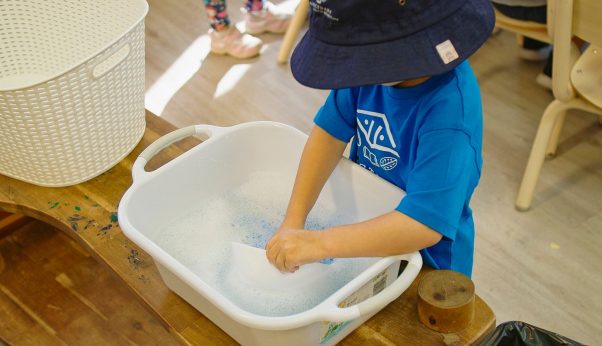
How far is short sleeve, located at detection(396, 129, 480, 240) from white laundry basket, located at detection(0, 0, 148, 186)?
1.66ft

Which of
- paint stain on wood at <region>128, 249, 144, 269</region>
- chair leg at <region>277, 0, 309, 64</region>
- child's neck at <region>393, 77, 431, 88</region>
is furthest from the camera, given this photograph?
chair leg at <region>277, 0, 309, 64</region>

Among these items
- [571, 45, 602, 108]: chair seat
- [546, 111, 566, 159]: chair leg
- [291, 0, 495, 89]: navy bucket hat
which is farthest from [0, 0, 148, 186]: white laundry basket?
[546, 111, 566, 159]: chair leg

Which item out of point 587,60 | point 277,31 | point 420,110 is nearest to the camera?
point 420,110

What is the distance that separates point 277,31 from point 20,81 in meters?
1.28

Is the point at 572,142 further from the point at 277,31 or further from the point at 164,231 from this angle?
the point at 164,231

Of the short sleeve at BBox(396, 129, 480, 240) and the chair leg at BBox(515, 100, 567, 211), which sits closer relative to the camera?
the short sleeve at BBox(396, 129, 480, 240)

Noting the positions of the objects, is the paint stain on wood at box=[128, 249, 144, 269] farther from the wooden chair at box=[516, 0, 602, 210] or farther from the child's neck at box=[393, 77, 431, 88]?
the wooden chair at box=[516, 0, 602, 210]

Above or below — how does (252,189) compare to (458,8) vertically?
below

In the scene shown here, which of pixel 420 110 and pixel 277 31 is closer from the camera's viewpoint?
pixel 420 110

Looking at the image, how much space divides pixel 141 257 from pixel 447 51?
1.72ft

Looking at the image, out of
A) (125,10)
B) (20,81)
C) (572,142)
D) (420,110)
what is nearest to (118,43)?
(125,10)

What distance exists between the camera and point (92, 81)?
1.00 m

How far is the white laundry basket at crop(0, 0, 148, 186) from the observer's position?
0.97 meters

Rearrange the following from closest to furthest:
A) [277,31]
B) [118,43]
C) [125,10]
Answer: [118,43] < [125,10] < [277,31]
